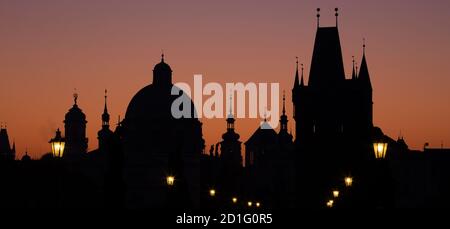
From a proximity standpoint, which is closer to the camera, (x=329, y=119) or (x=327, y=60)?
(x=327, y=60)

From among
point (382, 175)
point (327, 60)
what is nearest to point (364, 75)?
point (327, 60)

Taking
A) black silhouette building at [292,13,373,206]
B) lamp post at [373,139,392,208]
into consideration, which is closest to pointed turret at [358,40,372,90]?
black silhouette building at [292,13,373,206]

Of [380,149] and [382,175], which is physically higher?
[380,149]

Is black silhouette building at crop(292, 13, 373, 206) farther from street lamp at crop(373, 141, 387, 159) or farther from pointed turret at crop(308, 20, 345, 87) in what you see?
street lamp at crop(373, 141, 387, 159)

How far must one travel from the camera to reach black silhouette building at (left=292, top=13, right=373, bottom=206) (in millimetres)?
144000

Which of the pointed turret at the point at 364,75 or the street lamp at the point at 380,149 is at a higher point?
the pointed turret at the point at 364,75

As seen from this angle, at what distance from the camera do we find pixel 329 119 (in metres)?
150

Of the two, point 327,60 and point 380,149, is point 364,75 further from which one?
point 380,149

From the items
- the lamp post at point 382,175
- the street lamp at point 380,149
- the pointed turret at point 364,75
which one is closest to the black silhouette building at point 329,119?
the pointed turret at point 364,75

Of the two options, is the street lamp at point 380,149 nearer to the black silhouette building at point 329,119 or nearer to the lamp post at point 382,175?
the lamp post at point 382,175

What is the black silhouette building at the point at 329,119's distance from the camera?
5669 inches
